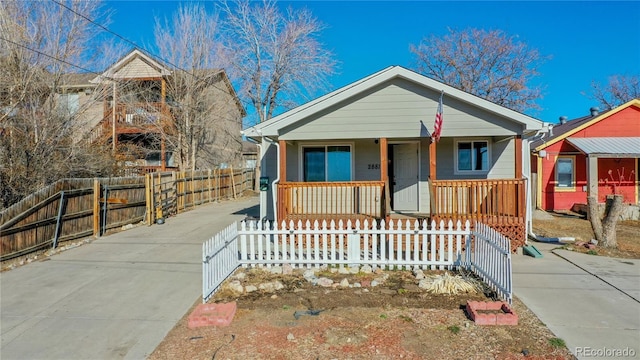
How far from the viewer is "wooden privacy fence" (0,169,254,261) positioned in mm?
7605

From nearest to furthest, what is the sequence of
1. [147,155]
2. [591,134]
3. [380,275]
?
[380,275] < [591,134] < [147,155]

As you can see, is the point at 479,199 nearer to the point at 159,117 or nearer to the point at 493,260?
the point at 493,260

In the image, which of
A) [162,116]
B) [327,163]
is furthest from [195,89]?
[327,163]

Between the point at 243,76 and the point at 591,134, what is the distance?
67.8 feet

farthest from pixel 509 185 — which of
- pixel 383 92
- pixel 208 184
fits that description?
pixel 208 184

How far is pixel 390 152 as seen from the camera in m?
11.4

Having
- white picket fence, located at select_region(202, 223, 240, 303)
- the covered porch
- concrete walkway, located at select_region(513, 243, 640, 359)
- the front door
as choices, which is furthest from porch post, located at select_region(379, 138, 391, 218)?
white picket fence, located at select_region(202, 223, 240, 303)

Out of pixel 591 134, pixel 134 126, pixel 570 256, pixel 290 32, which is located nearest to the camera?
pixel 570 256

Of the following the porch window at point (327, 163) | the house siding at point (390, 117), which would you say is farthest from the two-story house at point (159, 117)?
the house siding at point (390, 117)

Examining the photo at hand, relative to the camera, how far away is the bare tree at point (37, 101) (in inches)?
369

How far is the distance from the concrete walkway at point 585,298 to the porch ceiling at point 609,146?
28.3 feet

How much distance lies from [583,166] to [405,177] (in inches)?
391

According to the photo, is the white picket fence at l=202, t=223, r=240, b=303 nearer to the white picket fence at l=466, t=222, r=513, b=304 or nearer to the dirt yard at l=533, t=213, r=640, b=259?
the white picket fence at l=466, t=222, r=513, b=304

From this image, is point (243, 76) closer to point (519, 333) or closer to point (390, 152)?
point (390, 152)
